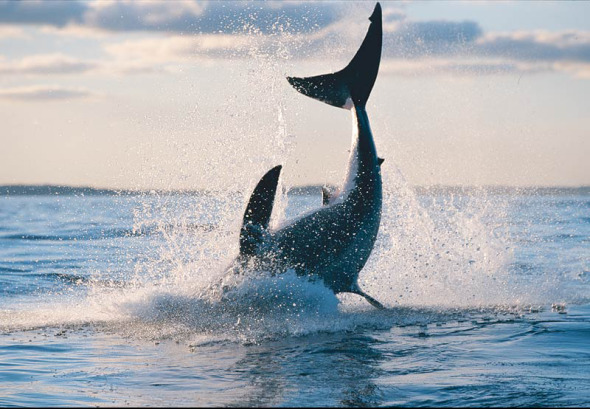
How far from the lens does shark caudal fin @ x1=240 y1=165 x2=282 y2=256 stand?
15383 mm

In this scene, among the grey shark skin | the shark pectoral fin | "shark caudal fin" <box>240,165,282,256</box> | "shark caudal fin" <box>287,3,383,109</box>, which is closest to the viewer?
"shark caudal fin" <box>240,165,282,256</box>

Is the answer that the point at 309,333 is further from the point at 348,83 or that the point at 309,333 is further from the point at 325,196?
the point at 348,83

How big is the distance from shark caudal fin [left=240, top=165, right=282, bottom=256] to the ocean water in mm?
737

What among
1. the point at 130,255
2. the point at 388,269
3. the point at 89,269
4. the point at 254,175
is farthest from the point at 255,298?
the point at 130,255

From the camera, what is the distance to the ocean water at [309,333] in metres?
10.9

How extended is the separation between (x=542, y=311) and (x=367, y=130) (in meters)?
5.50

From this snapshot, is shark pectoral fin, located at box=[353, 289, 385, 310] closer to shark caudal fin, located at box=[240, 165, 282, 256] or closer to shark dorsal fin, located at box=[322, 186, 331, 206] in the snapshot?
shark dorsal fin, located at box=[322, 186, 331, 206]

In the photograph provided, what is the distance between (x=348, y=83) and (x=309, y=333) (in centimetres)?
535

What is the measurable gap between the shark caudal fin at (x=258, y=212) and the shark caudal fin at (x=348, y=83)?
2.42m

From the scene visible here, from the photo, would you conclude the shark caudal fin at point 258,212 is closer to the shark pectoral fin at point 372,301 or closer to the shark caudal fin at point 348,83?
the shark pectoral fin at point 372,301

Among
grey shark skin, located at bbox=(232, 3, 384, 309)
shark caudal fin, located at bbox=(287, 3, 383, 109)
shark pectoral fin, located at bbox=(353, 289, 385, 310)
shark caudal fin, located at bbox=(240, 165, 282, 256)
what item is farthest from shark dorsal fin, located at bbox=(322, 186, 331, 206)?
shark pectoral fin, located at bbox=(353, 289, 385, 310)

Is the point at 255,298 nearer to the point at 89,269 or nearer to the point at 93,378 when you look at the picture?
the point at 93,378

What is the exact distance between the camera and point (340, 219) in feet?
54.0

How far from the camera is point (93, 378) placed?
11875mm
